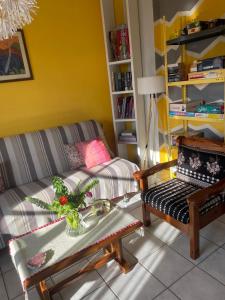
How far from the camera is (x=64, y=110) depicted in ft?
10.0

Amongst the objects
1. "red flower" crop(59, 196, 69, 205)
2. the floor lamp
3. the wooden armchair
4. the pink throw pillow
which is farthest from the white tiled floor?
the floor lamp

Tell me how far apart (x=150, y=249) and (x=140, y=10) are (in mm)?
2667

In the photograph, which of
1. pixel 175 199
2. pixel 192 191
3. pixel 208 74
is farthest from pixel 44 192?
pixel 208 74

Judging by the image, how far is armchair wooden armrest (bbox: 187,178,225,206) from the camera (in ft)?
5.36

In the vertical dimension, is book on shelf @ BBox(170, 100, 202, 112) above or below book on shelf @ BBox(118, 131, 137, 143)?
above

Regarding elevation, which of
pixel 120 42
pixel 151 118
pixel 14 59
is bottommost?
pixel 151 118

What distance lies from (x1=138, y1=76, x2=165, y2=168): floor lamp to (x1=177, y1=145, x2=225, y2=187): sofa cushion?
0.81 m

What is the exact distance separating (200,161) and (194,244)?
69 cm

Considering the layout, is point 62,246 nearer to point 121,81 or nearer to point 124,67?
point 121,81

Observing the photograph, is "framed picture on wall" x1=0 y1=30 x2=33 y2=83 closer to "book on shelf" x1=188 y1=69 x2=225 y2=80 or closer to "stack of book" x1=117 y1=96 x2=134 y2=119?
"stack of book" x1=117 y1=96 x2=134 y2=119

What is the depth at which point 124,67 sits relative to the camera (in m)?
3.32

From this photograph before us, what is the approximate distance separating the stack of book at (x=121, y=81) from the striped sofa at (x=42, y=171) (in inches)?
29.7

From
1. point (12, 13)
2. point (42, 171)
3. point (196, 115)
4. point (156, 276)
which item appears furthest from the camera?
point (42, 171)

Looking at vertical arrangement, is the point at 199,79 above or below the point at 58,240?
above
